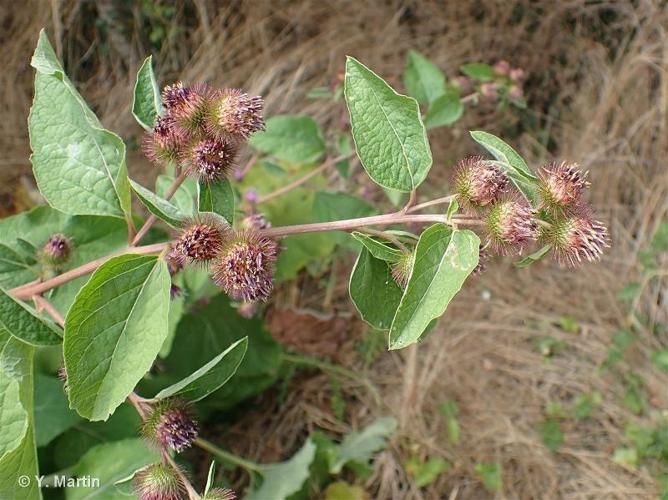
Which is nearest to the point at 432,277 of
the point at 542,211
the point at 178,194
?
the point at 542,211

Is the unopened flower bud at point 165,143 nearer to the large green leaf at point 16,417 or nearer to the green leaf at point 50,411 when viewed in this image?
the large green leaf at point 16,417

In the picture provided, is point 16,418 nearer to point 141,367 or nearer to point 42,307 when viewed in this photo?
point 42,307

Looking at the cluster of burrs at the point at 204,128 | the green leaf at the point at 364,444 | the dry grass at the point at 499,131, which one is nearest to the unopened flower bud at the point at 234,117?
the cluster of burrs at the point at 204,128

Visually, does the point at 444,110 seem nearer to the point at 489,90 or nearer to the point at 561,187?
the point at 489,90

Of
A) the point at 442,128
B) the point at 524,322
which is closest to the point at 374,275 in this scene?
the point at 524,322

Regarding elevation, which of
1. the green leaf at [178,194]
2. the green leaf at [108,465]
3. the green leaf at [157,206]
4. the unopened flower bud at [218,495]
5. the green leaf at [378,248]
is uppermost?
the green leaf at [157,206]
